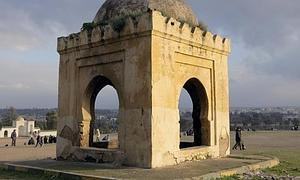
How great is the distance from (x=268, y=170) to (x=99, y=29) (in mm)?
7320

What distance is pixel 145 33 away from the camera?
432 inches

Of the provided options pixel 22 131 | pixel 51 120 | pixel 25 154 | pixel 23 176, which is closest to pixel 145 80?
pixel 23 176

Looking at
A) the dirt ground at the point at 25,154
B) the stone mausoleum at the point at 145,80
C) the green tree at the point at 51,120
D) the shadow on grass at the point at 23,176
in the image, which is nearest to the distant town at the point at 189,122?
the green tree at the point at 51,120

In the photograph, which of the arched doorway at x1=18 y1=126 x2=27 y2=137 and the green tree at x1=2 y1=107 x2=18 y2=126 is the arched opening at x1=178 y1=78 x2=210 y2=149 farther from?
the green tree at x1=2 y1=107 x2=18 y2=126

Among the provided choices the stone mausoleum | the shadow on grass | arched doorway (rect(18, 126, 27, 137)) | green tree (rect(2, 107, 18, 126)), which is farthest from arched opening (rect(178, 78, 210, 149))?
green tree (rect(2, 107, 18, 126))

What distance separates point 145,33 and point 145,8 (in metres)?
1.56

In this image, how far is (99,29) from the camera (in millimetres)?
12266

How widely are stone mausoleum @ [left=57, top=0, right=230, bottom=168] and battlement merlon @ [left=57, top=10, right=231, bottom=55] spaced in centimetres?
3

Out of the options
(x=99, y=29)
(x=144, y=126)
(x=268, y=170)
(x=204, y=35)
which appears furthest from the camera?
(x=204, y=35)

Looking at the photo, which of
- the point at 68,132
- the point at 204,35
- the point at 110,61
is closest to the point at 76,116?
the point at 68,132

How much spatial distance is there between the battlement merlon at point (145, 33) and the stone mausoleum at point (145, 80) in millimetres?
31

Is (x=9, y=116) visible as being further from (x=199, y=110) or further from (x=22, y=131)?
(x=199, y=110)

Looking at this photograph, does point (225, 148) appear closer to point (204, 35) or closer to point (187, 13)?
point (204, 35)

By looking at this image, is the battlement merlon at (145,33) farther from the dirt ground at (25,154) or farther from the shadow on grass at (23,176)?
the dirt ground at (25,154)
